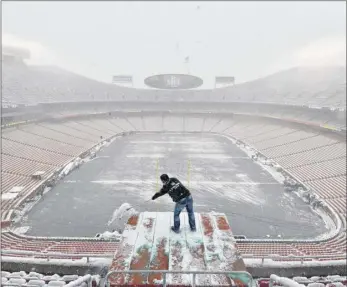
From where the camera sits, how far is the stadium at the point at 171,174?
521 cm

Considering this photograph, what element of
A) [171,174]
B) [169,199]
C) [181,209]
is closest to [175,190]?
[181,209]

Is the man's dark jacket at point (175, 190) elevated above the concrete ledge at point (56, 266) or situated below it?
above

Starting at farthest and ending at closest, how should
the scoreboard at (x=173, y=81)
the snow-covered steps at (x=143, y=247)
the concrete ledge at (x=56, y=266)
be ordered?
the scoreboard at (x=173, y=81) → the concrete ledge at (x=56, y=266) → the snow-covered steps at (x=143, y=247)

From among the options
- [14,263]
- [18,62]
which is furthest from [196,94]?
[14,263]

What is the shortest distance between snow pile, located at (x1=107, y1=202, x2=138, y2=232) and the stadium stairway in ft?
23.9

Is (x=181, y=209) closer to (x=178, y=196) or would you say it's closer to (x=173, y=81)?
(x=178, y=196)

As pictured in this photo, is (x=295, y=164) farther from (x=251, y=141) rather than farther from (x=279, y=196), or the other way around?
(x=251, y=141)

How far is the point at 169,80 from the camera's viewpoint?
49875 mm

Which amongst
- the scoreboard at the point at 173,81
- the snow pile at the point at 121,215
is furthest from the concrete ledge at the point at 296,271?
the scoreboard at the point at 173,81

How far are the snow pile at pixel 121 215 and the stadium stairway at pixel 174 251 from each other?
7.29m

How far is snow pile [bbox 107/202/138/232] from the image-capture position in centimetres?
1273

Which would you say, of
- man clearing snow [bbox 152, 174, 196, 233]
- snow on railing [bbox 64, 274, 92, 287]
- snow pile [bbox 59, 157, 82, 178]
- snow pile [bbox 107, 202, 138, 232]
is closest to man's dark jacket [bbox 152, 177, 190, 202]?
man clearing snow [bbox 152, 174, 196, 233]

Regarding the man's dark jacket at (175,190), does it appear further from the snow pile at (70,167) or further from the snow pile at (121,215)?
the snow pile at (70,167)

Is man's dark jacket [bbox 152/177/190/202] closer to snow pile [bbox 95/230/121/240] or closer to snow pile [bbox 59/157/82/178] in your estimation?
snow pile [bbox 95/230/121/240]
